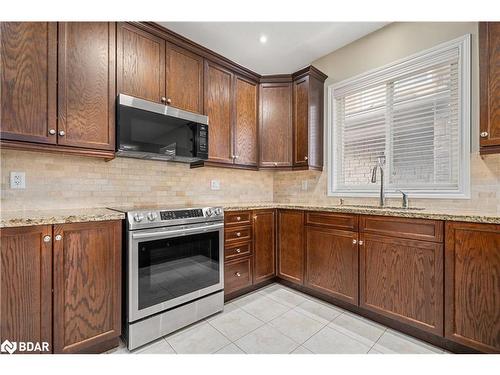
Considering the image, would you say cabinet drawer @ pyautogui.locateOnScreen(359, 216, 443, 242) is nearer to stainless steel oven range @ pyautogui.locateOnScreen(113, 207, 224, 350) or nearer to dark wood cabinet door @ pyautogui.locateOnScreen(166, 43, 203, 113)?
stainless steel oven range @ pyautogui.locateOnScreen(113, 207, 224, 350)

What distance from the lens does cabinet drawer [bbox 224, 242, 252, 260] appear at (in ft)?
7.39

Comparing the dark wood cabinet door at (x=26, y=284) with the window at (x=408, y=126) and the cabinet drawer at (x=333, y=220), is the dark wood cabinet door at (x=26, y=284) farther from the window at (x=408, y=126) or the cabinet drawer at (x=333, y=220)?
the window at (x=408, y=126)

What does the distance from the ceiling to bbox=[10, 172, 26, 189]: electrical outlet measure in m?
1.69

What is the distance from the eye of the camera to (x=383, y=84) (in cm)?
237

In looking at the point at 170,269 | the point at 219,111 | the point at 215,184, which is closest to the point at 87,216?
the point at 170,269

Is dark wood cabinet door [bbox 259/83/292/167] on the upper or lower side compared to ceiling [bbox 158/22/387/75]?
lower

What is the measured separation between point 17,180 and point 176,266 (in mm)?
1277

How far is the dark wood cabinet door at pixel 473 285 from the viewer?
1382mm

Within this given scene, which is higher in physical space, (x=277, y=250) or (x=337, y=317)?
(x=277, y=250)

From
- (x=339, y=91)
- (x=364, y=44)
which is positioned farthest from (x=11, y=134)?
(x=364, y=44)

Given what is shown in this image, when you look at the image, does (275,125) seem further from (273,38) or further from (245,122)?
(273,38)

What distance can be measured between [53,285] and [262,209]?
1780 millimetres

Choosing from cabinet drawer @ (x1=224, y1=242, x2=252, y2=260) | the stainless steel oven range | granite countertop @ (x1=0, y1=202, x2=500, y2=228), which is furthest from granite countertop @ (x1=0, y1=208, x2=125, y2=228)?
cabinet drawer @ (x1=224, y1=242, x2=252, y2=260)
